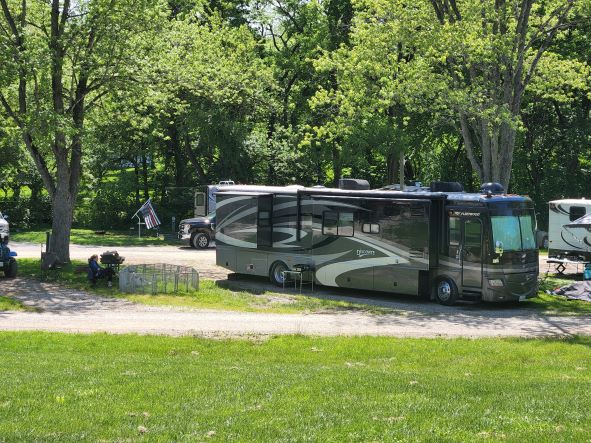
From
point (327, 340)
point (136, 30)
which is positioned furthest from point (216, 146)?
point (327, 340)

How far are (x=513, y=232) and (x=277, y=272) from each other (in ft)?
25.0

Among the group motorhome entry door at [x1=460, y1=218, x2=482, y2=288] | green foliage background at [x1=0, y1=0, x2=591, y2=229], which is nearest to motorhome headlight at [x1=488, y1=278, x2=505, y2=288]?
motorhome entry door at [x1=460, y1=218, x2=482, y2=288]

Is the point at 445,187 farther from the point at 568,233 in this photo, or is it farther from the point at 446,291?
the point at 568,233

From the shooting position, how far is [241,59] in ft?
143

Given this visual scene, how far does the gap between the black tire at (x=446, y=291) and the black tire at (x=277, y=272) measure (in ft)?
16.9

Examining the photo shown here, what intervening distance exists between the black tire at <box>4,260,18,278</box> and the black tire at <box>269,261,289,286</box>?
8.19 metres

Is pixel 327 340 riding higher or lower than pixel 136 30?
lower

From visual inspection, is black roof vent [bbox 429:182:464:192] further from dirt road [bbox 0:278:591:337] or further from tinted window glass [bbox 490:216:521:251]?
dirt road [bbox 0:278:591:337]

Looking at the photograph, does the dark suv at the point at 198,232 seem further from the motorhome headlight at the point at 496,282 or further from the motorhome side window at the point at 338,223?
the motorhome headlight at the point at 496,282

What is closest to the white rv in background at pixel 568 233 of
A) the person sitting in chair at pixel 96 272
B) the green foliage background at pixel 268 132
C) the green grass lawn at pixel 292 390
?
the green foliage background at pixel 268 132

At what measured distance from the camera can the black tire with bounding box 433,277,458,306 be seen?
2245 cm

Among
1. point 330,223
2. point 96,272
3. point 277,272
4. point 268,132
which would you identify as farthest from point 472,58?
point 268,132

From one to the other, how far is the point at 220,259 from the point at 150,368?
1544cm

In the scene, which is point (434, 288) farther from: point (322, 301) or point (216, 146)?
point (216, 146)
